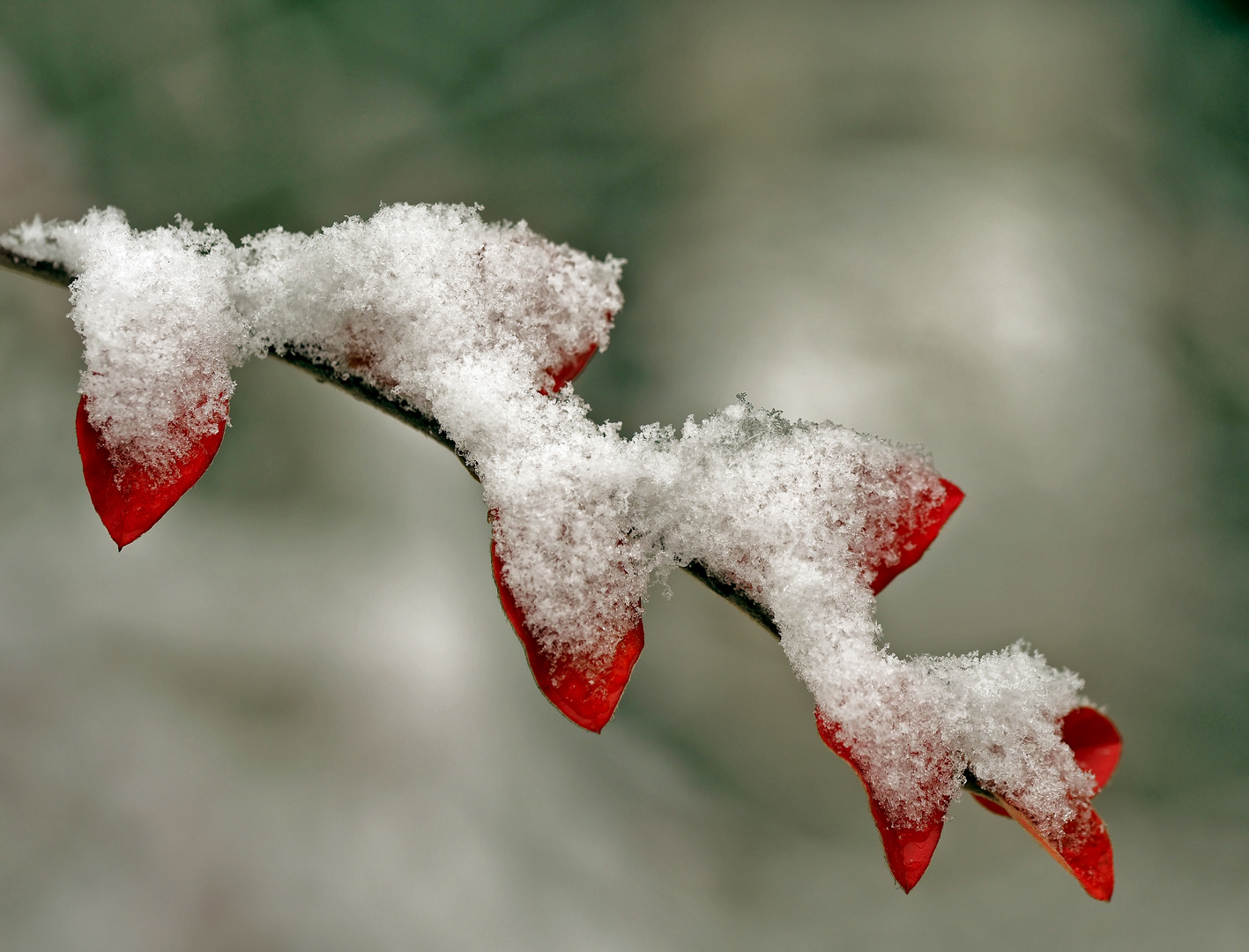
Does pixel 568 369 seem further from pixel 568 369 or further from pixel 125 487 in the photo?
pixel 125 487

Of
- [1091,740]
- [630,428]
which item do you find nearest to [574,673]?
[1091,740]

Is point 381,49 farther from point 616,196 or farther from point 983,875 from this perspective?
point 983,875

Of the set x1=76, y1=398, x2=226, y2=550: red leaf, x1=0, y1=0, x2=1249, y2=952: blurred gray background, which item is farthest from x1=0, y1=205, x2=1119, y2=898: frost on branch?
x1=0, y1=0, x2=1249, y2=952: blurred gray background

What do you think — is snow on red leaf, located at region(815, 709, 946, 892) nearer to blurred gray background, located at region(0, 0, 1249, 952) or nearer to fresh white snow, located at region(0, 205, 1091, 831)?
fresh white snow, located at region(0, 205, 1091, 831)

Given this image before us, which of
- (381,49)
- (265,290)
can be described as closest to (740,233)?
(381,49)

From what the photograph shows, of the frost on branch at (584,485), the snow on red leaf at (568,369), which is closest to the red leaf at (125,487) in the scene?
the frost on branch at (584,485)

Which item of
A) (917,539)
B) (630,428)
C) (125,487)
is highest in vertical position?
(630,428)
